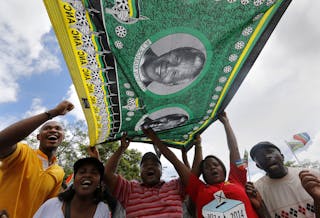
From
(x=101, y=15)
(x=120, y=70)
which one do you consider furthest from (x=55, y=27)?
(x=120, y=70)

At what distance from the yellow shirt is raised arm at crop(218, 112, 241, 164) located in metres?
2.51

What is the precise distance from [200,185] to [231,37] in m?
Result: 1.89

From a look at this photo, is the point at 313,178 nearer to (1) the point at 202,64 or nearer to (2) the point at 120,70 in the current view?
(1) the point at 202,64

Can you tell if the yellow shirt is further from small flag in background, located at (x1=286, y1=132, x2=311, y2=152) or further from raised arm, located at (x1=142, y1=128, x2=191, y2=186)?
small flag in background, located at (x1=286, y1=132, x2=311, y2=152)

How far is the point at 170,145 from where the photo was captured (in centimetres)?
443

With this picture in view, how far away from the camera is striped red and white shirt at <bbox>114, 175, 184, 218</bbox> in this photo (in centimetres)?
261

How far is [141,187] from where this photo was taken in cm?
298

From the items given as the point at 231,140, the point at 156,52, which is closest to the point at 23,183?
the point at 156,52

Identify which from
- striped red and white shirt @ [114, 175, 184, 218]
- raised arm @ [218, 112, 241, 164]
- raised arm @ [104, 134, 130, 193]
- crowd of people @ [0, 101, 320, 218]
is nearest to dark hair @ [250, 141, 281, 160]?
crowd of people @ [0, 101, 320, 218]

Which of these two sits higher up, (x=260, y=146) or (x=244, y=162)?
(x=260, y=146)

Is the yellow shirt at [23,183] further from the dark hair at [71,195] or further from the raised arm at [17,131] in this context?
the dark hair at [71,195]

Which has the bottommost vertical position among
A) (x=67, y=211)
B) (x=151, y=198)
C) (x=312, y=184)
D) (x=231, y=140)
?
(x=312, y=184)

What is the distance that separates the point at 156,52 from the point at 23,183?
2.06 m

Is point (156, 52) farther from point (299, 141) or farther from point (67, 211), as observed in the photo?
point (299, 141)
